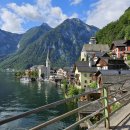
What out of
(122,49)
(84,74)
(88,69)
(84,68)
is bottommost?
(84,74)

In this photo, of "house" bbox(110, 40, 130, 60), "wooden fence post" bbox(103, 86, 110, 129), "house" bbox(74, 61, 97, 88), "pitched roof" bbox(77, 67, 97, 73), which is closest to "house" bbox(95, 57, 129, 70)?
"house" bbox(110, 40, 130, 60)

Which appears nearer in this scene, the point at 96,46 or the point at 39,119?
the point at 39,119

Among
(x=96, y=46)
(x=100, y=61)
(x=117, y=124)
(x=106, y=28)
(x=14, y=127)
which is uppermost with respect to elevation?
(x=106, y=28)

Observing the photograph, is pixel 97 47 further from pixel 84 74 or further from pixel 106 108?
pixel 106 108

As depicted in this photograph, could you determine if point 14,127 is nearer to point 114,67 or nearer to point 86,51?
point 114,67

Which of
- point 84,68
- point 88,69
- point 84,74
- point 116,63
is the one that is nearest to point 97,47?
point 84,68

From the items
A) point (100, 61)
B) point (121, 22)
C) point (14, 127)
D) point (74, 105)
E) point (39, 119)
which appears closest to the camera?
point (14, 127)

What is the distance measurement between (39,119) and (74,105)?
53.2 ft

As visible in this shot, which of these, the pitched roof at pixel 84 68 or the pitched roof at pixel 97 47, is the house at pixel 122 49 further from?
the pitched roof at pixel 97 47

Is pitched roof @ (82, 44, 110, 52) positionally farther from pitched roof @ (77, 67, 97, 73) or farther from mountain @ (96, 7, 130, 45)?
pitched roof @ (77, 67, 97, 73)

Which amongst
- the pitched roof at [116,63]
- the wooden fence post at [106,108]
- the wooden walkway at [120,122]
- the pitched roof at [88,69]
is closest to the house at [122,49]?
the pitched roof at [88,69]

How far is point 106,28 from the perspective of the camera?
165500mm

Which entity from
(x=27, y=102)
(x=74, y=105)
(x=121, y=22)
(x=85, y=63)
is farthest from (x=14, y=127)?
(x=121, y=22)

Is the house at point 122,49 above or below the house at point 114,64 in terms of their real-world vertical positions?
above
